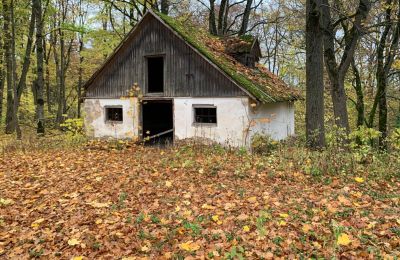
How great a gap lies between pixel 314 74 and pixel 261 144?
12.6 ft

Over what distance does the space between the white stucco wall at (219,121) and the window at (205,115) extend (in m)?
0.26

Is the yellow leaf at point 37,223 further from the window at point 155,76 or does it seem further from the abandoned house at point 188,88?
the window at point 155,76

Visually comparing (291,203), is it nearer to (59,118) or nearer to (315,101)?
(315,101)

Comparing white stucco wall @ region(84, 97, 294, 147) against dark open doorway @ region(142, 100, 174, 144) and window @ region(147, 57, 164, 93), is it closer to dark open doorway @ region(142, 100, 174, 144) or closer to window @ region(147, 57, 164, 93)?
dark open doorway @ region(142, 100, 174, 144)

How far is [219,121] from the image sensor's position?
552 inches

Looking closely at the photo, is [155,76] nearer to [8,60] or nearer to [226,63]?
[226,63]

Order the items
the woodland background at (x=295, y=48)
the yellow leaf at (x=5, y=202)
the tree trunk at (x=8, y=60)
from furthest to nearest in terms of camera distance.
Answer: the tree trunk at (x=8, y=60), the woodland background at (x=295, y=48), the yellow leaf at (x=5, y=202)

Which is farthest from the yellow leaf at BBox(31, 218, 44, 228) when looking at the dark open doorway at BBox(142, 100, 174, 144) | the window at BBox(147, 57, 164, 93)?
the window at BBox(147, 57, 164, 93)

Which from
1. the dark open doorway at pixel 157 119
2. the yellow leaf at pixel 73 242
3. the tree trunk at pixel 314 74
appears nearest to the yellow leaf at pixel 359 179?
the tree trunk at pixel 314 74

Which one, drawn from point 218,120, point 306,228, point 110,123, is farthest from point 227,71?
point 306,228

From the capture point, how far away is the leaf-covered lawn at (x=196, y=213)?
4.76 metres

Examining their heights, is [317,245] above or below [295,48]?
below

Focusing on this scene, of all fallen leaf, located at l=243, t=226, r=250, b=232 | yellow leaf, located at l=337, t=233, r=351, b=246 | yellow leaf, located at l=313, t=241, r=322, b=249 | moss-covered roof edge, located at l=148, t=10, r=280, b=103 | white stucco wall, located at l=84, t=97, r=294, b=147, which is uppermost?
moss-covered roof edge, located at l=148, t=10, r=280, b=103

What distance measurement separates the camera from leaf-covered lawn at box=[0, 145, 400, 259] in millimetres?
4762
